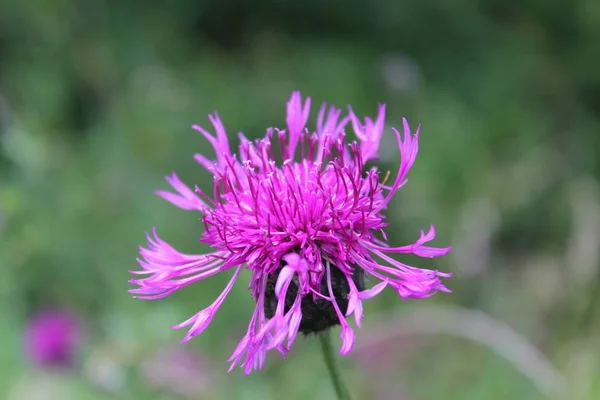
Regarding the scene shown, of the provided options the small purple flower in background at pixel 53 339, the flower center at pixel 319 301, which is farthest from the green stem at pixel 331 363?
the small purple flower in background at pixel 53 339

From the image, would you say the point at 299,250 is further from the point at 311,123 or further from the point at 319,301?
the point at 311,123

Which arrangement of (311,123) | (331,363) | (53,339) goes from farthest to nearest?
(311,123)
(53,339)
(331,363)

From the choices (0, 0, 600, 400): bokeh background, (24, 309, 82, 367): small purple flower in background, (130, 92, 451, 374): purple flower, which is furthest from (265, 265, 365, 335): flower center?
(24, 309, 82, 367): small purple flower in background

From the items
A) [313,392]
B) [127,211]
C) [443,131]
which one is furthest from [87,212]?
[443,131]

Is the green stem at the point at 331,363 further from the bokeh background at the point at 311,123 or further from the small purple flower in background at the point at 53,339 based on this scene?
the small purple flower in background at the point at 53,339

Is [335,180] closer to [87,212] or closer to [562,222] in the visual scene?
[87,212]

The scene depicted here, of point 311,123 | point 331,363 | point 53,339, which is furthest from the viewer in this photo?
point 311,123

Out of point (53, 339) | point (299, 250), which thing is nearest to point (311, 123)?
point (53, 339)
